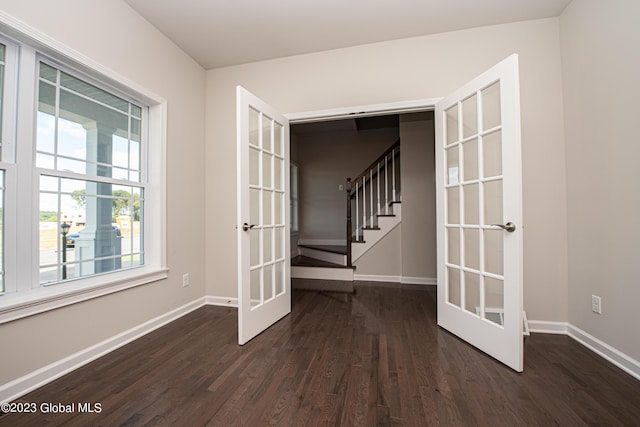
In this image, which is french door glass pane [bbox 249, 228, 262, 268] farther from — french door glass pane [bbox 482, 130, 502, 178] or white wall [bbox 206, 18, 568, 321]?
french door glass pane [bbox 482, 130, 502, 178]

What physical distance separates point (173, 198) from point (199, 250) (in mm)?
667

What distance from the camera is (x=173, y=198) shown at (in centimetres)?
259

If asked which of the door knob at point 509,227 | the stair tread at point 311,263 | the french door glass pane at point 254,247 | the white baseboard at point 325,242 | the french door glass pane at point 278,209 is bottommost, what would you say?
the stair tread at point 311,263

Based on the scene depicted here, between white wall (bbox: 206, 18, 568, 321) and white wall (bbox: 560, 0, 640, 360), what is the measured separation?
0.10 metres

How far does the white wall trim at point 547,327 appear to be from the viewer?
86.5 inches

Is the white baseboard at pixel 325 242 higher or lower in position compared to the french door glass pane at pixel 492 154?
lower

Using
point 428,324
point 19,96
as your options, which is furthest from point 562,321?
point 19,96

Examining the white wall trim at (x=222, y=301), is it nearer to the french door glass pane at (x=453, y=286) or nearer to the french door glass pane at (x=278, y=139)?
the french door glass pane at (x=278, y=139)

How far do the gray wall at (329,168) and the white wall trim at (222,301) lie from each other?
10.2 ft

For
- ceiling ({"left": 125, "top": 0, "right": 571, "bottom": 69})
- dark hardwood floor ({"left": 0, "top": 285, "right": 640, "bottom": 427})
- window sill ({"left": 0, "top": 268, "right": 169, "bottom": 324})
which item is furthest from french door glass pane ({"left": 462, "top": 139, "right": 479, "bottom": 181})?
window sill ({"left": 0, "top": 268, "right": 169, "bottom": 324})

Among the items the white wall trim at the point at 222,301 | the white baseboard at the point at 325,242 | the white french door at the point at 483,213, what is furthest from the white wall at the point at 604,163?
the white baseboard at the point at 325,242

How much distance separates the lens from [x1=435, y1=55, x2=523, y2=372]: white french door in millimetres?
1702

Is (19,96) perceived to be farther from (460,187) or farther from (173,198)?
(460,187)

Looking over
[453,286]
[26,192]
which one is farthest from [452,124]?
[26,192]
